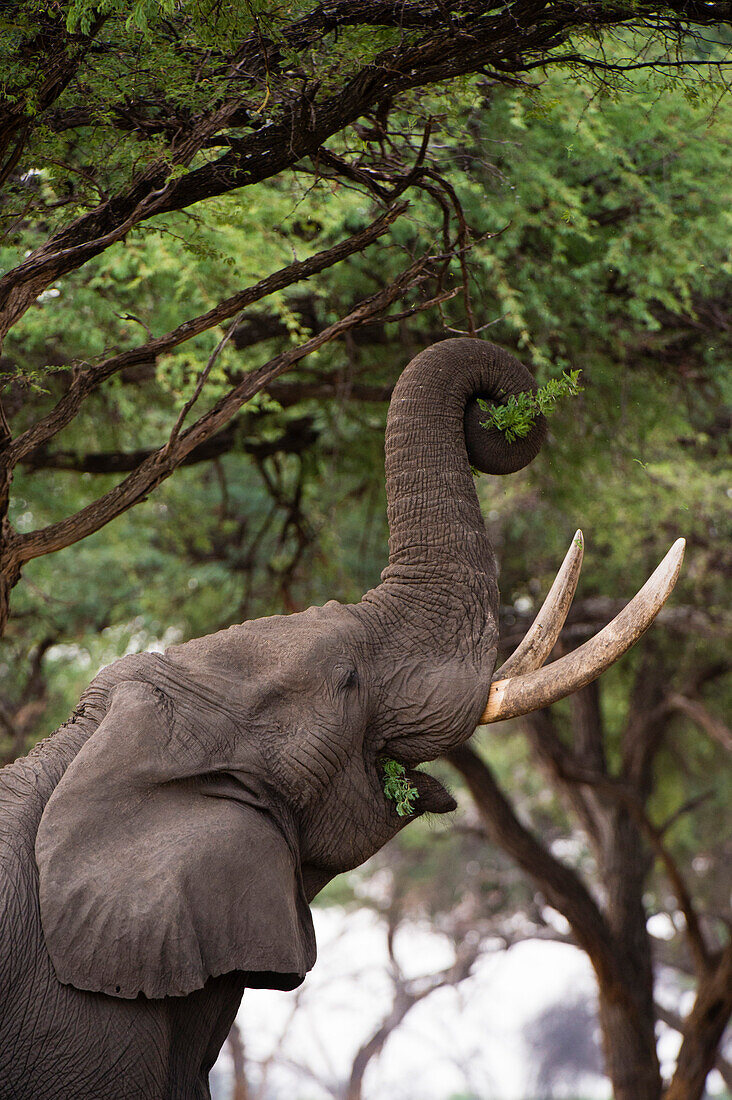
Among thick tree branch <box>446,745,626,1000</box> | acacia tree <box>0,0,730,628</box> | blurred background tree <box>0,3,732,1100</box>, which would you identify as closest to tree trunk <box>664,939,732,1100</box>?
blurred background tree <box>0,3,732,1100</box>

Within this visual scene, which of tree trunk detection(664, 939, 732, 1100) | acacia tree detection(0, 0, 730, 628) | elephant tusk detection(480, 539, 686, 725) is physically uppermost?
acacia tree detection(0, 0, 730, 628)

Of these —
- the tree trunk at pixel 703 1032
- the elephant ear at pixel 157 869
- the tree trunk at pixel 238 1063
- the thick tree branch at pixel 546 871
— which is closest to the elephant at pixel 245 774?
the elephant ear at pixel 157 869

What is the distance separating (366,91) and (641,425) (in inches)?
205

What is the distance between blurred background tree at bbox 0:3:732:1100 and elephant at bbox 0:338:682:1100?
100cm

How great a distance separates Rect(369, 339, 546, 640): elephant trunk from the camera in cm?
427

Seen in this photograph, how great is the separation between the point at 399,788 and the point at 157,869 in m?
0.93

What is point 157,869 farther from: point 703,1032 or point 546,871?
point 703,1032

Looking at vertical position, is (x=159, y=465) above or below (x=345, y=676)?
above

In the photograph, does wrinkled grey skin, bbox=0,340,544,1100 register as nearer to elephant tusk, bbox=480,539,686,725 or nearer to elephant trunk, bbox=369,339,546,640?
elephant trunk, bbox=369,339,546,640

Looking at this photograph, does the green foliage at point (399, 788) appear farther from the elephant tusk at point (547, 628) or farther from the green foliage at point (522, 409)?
the green foliage at point (522, 409)

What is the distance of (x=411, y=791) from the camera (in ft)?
13.5

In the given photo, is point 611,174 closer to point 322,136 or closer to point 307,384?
point 307,384

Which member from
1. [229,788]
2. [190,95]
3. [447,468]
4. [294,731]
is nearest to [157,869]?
[229,788]

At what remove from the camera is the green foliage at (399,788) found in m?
4.10
